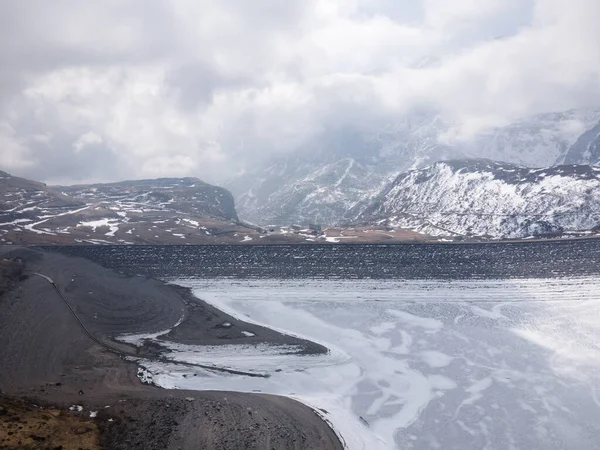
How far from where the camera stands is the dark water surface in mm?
74562

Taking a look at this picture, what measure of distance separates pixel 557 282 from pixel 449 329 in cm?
2608

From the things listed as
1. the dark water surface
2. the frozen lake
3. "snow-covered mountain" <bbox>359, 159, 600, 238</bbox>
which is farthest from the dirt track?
"snow-covered mountain" <bbox>359, 159, 600, 238</bbox>

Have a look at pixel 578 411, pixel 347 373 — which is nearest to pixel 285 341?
pixel 347 373

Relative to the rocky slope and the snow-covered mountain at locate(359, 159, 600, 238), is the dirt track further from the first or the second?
the snow-covered mountain at locate(359, 159, 600, 238)

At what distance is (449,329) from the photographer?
52.3m

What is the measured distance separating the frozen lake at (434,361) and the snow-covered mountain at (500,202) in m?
34.9

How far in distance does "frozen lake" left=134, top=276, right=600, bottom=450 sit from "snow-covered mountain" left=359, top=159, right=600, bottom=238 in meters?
34.9

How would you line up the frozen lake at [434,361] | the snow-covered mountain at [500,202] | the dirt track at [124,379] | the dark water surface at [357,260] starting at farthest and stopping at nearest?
the snow-covered mountain at [500,202], the dark water surface at [357,260], the frozen lake at [434,361], the dirt track at [124,379]

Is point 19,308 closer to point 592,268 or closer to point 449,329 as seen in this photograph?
point 449,329

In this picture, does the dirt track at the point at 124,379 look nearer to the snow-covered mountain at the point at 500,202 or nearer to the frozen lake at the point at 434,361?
the frozen lake at the point at 434,361

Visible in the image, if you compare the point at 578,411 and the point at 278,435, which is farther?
the point at 578,411

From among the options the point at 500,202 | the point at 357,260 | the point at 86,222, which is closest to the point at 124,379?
the point at 357,260

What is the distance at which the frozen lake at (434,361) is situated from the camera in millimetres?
32594

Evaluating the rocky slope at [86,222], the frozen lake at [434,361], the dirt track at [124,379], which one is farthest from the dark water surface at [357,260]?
the dirt track at [124,379]
